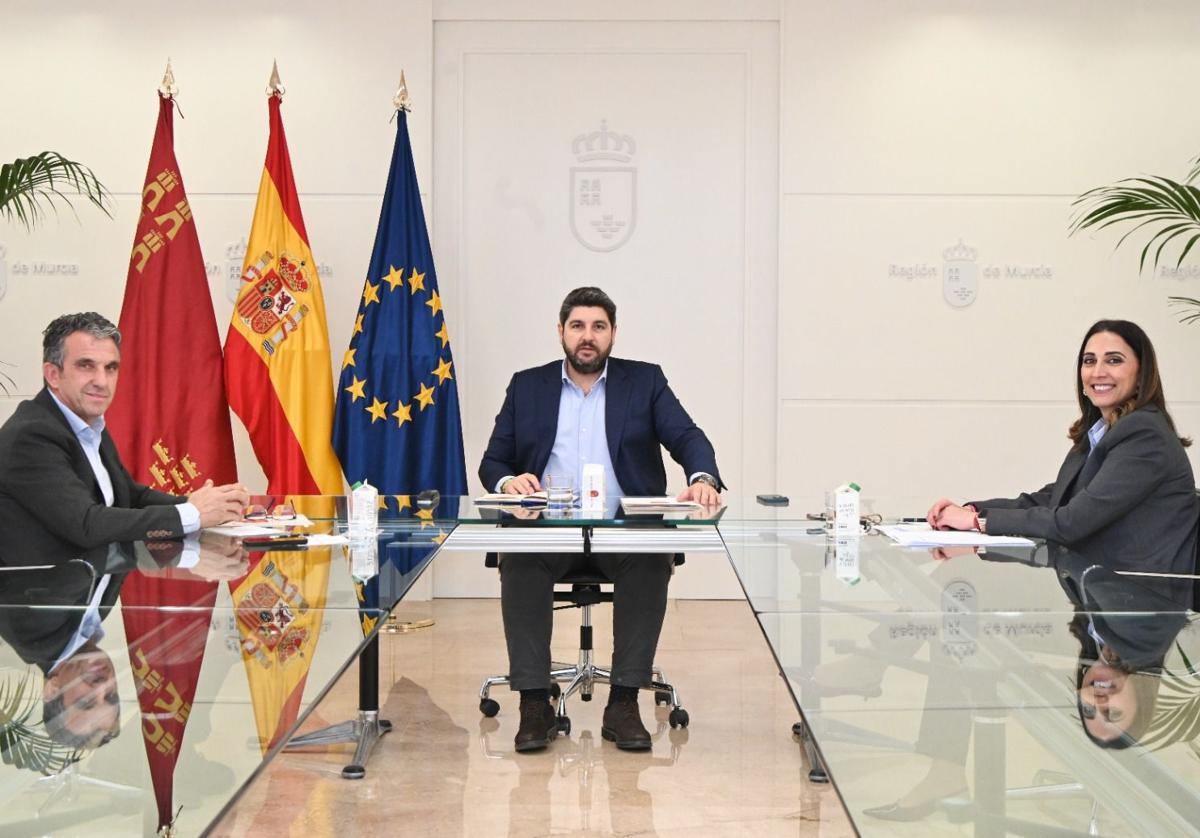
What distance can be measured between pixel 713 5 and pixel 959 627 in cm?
477

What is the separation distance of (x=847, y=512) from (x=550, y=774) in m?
1.18

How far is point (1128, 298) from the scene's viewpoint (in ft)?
20.0

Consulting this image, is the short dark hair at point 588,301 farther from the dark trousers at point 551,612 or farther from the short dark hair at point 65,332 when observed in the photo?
the short dark hair at point 65,332

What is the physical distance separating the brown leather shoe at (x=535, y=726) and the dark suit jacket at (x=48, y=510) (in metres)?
1.27

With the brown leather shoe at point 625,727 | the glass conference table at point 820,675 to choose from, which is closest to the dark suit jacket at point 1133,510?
the glass conference table at point 820,675

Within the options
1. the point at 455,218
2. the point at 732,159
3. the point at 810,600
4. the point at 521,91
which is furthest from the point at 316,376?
the point at 810,600

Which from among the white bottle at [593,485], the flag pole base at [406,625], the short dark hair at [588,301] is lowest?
the flag pole base at [406,625]

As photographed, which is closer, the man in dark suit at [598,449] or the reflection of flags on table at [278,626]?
the reflection of flags on table at [278,626]

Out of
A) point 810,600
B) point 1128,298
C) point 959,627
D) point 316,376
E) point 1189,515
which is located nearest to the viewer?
point 959,627

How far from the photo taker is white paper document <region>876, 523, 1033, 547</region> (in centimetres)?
302

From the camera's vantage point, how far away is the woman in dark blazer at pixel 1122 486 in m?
3.06

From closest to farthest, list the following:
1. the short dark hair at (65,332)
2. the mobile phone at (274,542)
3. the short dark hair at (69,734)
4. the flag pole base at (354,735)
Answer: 1. the short dark hair at (69,734)
2. the mobile phone at (274,542)
3. the short dark hair at (65,332)
4. the flag pole base at (354,735)

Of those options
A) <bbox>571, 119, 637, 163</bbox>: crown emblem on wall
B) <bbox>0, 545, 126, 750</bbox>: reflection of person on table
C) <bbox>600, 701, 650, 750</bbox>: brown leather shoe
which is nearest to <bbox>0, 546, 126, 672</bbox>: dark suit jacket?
<bbox>0, 545, 126, 750</bbox>: reflection of person on table

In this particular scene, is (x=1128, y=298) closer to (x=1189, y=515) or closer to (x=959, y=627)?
(x=1189, y=515)
